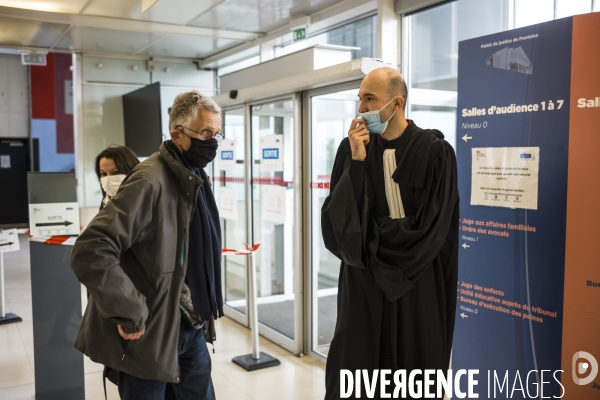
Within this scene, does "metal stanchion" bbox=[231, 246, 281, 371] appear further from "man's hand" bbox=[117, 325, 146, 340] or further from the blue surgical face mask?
"man's hand" bbox=[117, 325, 146, 340]

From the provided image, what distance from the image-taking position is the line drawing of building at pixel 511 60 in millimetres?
2804

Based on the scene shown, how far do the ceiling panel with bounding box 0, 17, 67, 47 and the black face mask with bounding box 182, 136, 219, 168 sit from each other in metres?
4.13

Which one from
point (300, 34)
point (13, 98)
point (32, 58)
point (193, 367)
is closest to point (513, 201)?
point (193, 367)

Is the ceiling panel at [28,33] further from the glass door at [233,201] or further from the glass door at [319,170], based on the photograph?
the glass door at [319,170]

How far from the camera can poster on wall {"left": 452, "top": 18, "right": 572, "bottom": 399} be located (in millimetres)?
2695

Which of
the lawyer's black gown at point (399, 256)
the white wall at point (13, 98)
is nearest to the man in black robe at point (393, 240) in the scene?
the lawyer's black gown at point (399, 256)

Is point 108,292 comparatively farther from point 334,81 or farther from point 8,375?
point 8,375

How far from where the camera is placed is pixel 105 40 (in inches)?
251

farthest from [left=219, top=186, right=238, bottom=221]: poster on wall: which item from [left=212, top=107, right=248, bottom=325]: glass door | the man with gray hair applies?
the man with gray hair

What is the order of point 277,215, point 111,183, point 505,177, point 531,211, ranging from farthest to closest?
1. point 277,215
2. point 111,183
3. point 505,177
4. point 531,211

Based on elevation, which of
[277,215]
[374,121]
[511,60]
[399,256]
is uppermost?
[511,60]

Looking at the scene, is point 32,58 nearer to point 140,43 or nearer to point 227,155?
point 140,43

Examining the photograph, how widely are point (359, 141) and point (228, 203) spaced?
3950 millimetres

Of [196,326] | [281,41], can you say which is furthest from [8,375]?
[281,41]
